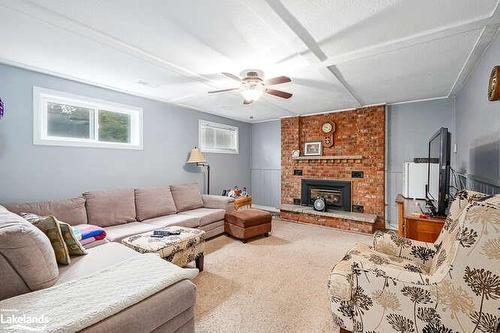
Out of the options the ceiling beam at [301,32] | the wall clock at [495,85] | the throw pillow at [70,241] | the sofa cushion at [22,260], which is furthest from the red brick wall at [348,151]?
the sofa cushion at [22,260]

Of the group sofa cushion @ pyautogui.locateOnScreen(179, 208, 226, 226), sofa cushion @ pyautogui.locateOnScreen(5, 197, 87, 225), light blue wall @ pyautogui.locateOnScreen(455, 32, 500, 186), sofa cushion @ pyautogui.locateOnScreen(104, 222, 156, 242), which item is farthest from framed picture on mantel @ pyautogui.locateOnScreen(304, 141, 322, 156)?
sofa cushion @ pyautogui.locateOnScreen(5, 197, 87, 225)

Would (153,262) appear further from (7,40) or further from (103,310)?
(7,40)

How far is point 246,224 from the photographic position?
3.49 m

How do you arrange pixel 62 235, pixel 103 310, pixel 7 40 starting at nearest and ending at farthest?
pixel 103 310 → pixel 62 235 → pixel 7 40

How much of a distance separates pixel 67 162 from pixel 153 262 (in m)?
2.31

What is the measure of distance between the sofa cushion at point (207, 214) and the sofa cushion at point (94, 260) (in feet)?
4.74

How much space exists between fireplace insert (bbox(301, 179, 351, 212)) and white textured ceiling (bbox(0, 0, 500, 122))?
2151mm

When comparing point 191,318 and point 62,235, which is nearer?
point 191,318

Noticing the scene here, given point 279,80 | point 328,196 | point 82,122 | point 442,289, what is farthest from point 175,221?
point 328,196

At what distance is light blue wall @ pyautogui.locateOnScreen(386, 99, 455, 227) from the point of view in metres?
3.87

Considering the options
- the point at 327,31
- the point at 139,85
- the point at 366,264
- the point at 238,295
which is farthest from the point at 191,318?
the point at 139,85

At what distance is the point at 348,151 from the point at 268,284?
10.8ft

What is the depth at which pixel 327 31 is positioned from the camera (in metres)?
1.88

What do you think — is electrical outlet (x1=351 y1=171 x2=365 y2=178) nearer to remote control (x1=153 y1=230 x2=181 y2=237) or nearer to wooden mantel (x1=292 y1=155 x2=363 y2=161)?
wooden mantel (x1=292 y1=155 x2=363 y2=161)
